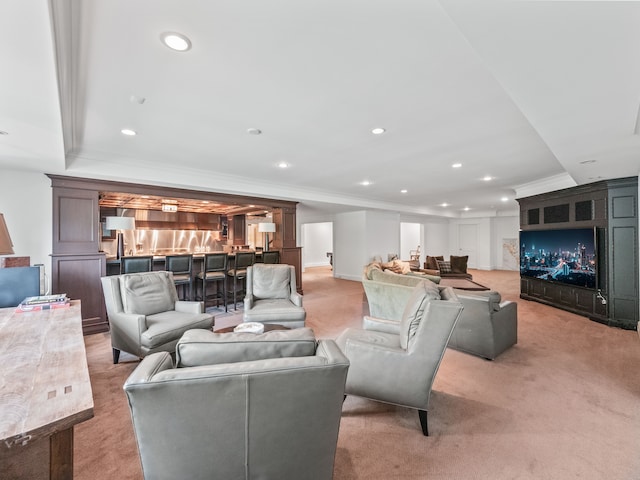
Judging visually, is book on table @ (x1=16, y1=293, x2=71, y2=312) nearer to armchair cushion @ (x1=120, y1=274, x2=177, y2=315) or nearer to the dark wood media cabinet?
armchair cushion @ (x1=120, y1=274, x2=177, y2=315)

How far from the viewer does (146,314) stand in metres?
3.20

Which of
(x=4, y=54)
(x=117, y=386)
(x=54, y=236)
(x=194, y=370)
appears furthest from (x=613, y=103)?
(x=54, y=236)

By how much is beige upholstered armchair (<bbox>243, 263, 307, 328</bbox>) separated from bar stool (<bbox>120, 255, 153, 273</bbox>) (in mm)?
1790

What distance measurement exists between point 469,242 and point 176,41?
492 inches

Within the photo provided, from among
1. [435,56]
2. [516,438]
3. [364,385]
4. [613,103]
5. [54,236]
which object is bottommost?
[516,438]

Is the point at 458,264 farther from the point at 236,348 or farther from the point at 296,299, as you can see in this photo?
the point at 236,348

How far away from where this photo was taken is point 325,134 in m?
3.13

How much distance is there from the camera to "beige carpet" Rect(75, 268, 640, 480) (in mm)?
1704

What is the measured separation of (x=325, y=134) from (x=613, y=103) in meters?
2.27

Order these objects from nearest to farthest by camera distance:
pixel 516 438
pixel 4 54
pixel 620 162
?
1. pixel 4 54
2. pixel 516 438
3. pixel 620 162

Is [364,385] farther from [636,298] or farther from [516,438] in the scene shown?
[636,298]

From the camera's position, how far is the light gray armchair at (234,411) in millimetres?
1027

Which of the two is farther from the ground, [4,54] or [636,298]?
[4,54]

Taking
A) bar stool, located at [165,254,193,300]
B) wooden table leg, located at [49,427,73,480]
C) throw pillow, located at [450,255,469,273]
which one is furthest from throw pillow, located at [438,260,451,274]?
wooden table leg, located at [49,427,73,480]
